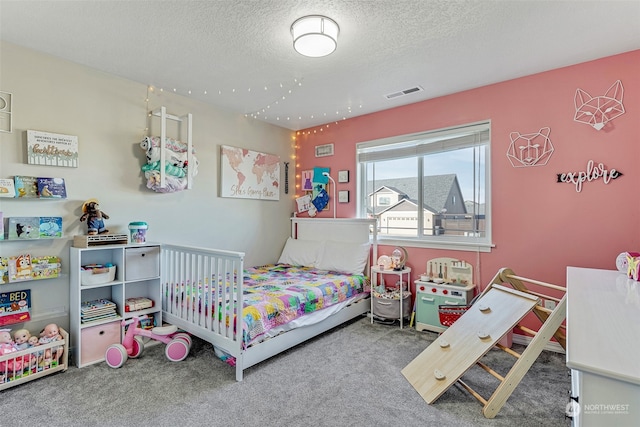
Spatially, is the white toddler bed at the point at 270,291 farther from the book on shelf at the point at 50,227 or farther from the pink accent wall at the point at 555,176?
the pink accent wall at the point at 555,176

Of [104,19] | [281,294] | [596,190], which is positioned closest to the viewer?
[104,19]

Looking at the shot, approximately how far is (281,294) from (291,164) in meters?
2.26

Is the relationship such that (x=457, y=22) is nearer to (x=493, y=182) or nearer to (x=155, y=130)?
(x=493, y=182)

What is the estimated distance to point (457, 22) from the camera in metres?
2.02

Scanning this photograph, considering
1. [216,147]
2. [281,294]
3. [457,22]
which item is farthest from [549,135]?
[216,147]

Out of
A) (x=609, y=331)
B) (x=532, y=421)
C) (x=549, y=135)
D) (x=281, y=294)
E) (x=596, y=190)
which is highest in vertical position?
(x=549, y=135)

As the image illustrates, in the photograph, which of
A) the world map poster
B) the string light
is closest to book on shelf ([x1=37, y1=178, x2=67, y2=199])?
the string light

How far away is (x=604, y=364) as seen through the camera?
65 cm

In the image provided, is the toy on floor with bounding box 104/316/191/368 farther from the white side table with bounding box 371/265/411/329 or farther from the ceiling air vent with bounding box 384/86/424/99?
the ceiling air vent with bounding box 384/86/424/99

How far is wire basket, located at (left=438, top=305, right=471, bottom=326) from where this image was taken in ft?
9.35

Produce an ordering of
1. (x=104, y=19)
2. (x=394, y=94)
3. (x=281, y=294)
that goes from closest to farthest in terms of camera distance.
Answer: (x=104, y=19) → (x=281, y=294) → (x=394, y=94)

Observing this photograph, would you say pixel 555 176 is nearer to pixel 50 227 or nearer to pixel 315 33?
pixel 315 33

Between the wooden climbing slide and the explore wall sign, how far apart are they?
0.98 meters

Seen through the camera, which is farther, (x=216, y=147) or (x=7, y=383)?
(x=216, y=147)
